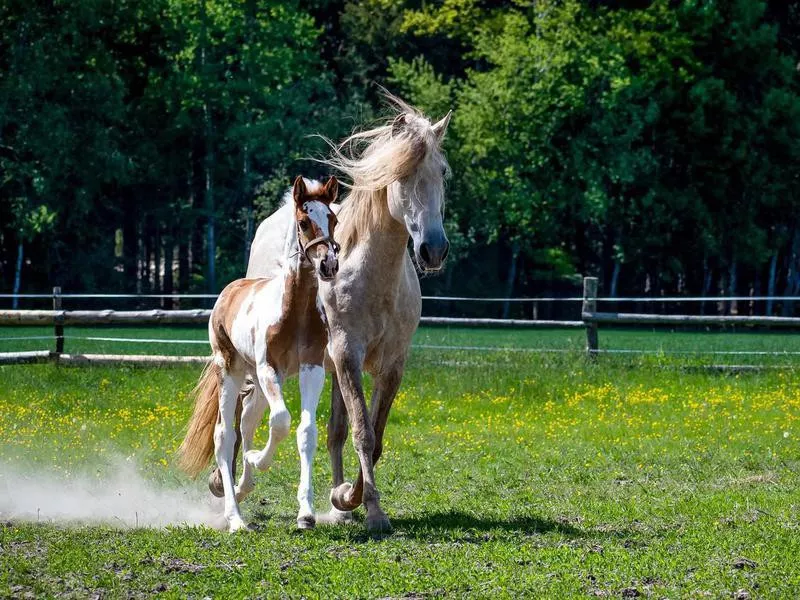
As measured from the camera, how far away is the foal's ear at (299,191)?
22.9ft

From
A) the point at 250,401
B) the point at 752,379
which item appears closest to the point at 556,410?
the point at 752,379

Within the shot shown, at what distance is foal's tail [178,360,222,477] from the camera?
8352 mm

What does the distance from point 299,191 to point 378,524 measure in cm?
218

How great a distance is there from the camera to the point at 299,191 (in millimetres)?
7055

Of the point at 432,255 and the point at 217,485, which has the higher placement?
the point at 432,255

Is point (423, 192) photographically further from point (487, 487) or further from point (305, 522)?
point (487, 487)

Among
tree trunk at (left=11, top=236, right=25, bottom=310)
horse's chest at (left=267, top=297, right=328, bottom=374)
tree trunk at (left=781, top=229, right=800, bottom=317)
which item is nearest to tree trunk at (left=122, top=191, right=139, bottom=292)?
tree trunk at (left=11, top=236, right=25, bottom=310)

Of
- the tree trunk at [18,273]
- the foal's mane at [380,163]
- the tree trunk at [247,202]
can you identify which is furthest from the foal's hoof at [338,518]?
the tree trunk at [247,202]

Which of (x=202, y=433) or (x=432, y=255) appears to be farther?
(x=202, y=433)

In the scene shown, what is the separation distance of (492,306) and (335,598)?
119 feet

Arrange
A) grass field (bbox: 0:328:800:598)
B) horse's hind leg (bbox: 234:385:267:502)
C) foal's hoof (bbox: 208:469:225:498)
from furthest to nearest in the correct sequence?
foal's hoof (bbox: 208:469:225:498) < horse's hind leg (bbox: 234:385:267:502) < grass field (bbox: 0:328:800:598)

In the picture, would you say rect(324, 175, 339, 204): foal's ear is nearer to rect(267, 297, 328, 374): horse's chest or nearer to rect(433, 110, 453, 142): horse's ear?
rect(267, 297, 328, 374): horse's chest

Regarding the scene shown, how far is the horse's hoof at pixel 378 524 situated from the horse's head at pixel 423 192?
164 cm

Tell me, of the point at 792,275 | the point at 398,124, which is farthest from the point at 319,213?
the point at 792,275
